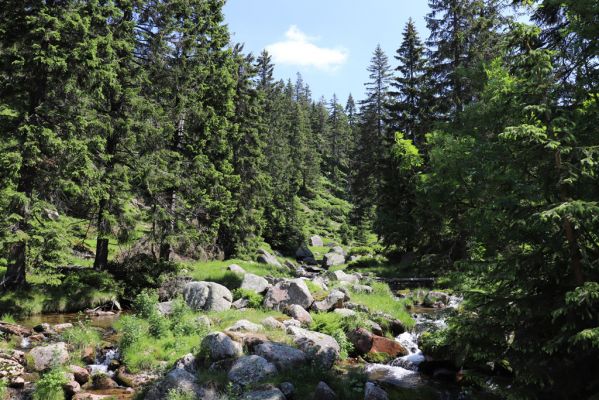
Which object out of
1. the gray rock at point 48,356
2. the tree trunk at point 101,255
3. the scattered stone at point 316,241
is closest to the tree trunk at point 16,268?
the tree trunk at point 101,255

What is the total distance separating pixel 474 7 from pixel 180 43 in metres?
19.0

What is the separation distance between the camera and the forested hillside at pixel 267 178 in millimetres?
7031

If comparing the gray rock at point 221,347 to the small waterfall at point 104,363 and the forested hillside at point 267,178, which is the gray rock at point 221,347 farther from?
the small waterfall at point 104,363

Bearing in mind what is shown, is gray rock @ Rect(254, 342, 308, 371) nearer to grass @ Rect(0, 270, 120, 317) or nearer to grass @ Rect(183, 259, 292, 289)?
grass @ Rect(183, 259, 292, 289)

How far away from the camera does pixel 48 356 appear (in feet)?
36.7

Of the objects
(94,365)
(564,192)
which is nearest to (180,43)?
(94,365)

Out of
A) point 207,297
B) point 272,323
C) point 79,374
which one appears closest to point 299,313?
point 272,323

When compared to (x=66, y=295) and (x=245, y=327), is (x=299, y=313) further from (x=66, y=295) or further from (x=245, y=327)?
(x=66, y=295)

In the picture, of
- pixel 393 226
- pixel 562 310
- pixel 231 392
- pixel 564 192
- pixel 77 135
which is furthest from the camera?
pixel 393 226

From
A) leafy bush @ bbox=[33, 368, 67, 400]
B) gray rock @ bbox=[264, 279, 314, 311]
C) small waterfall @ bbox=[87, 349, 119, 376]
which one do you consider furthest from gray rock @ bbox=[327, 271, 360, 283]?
leafy bush @ bbox=[33, 368, 67, 400]

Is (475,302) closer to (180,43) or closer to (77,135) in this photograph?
(77,135)

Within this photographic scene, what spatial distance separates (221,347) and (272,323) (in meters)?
2.77

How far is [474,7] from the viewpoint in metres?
28.6

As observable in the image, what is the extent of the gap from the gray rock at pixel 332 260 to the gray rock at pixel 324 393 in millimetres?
34926
